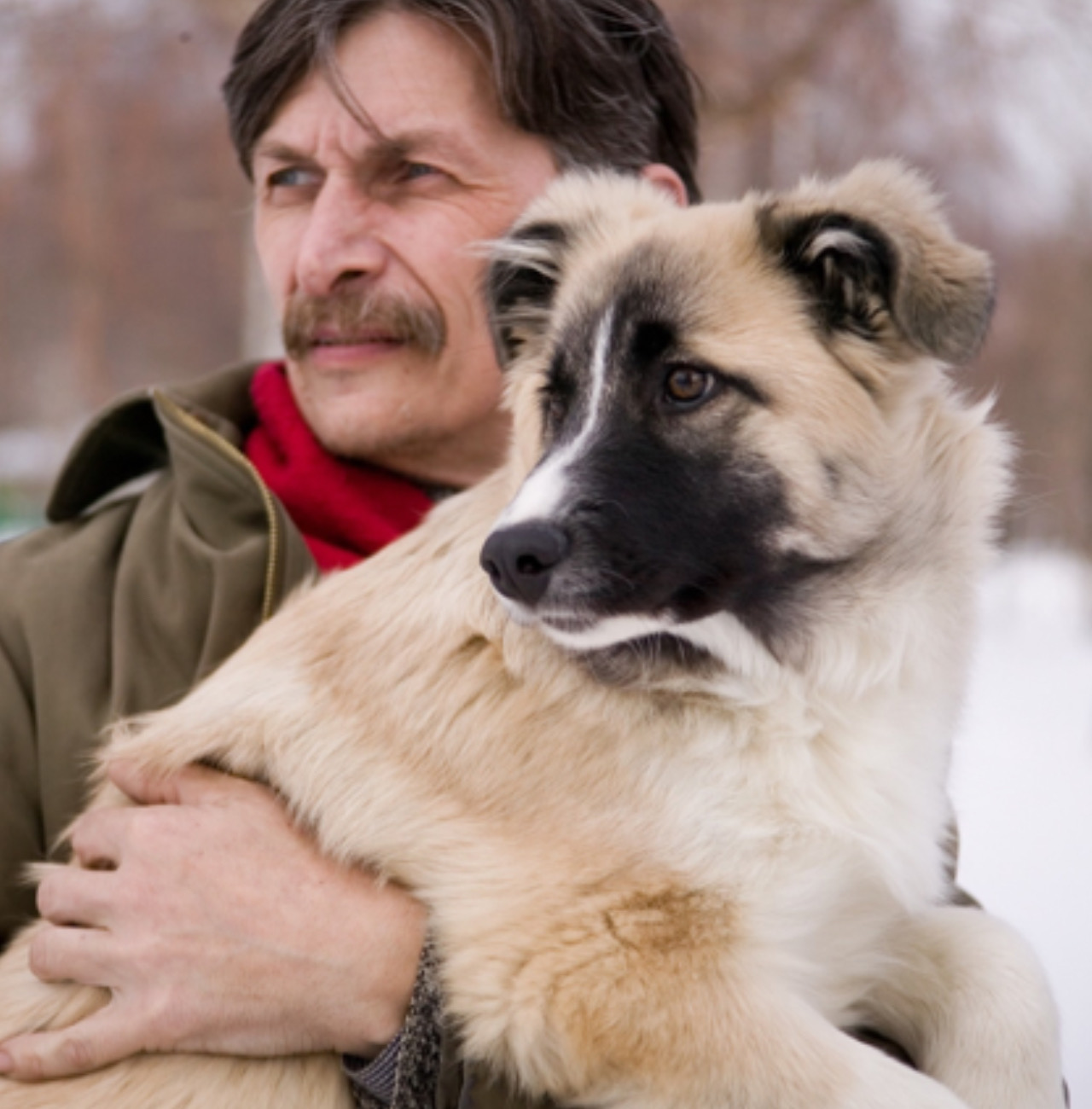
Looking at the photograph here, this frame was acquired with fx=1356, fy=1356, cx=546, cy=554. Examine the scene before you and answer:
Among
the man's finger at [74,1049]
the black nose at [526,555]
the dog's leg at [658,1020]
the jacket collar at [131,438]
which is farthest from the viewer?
the jacket collar at [131,438]

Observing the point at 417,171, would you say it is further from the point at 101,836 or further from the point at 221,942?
the point at 221,942

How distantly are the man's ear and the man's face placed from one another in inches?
9.8

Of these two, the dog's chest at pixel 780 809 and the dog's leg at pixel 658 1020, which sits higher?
the dog's chest at pixel 780 809

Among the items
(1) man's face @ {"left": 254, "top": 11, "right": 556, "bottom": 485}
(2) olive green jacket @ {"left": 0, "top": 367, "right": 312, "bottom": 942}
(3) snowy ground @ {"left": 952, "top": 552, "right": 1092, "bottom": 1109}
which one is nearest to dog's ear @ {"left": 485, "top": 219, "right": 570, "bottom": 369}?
(1) man's face @ {"left": 254, "top": 11, "right": 556, "bottom": 485}

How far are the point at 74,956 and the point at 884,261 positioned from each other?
1.71 m

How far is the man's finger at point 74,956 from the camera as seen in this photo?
2186 mm

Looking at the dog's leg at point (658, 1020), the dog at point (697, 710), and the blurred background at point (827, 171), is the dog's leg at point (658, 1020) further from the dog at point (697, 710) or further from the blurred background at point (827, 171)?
the blurred background at point (827, 171)

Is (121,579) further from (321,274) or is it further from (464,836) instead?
(464,836)

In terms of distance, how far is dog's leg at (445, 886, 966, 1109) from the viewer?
188 centimetres

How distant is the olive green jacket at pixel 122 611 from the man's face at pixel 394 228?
0.31 metres

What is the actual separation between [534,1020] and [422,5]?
2.06m

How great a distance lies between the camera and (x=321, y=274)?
284 cm

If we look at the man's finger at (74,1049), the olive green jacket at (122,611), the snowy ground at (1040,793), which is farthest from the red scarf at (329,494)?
the snowy ground at (1040,793)

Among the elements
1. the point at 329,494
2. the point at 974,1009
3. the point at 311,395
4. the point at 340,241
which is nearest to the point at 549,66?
the point at 340,241
